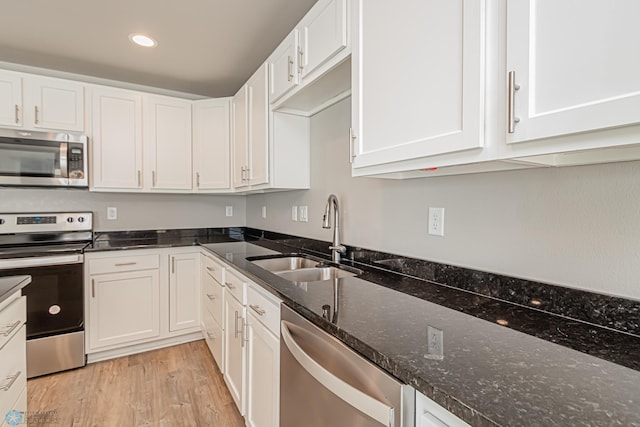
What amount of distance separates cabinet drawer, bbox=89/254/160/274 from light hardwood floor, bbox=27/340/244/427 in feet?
2.37

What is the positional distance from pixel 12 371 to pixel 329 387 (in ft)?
4.35

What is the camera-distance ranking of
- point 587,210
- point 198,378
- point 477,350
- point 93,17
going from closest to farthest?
point 477,350 → point 587,210 → point 93,17 → point 198,378

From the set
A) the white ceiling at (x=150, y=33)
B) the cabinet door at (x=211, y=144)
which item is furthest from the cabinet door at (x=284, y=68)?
the cabinet door at (x=211, y=144)

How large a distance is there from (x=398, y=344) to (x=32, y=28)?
2.94 meters

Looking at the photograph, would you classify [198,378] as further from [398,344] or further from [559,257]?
[559,257]

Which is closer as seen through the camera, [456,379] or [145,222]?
[456,379]

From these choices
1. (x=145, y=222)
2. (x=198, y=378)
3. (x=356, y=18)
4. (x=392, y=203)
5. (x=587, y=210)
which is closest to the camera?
(x=587, y=210)

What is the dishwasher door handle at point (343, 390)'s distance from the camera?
69 centimetres

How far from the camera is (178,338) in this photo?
284cm

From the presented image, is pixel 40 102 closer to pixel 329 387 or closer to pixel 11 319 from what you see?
pixel 11 319

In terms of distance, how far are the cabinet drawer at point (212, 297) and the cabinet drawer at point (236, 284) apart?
0.17 meters

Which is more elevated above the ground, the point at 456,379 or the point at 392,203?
the point at 392,203

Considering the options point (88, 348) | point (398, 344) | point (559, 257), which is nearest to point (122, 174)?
point (88, 348)

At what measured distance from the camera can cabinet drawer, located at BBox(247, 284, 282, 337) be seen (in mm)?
1277
